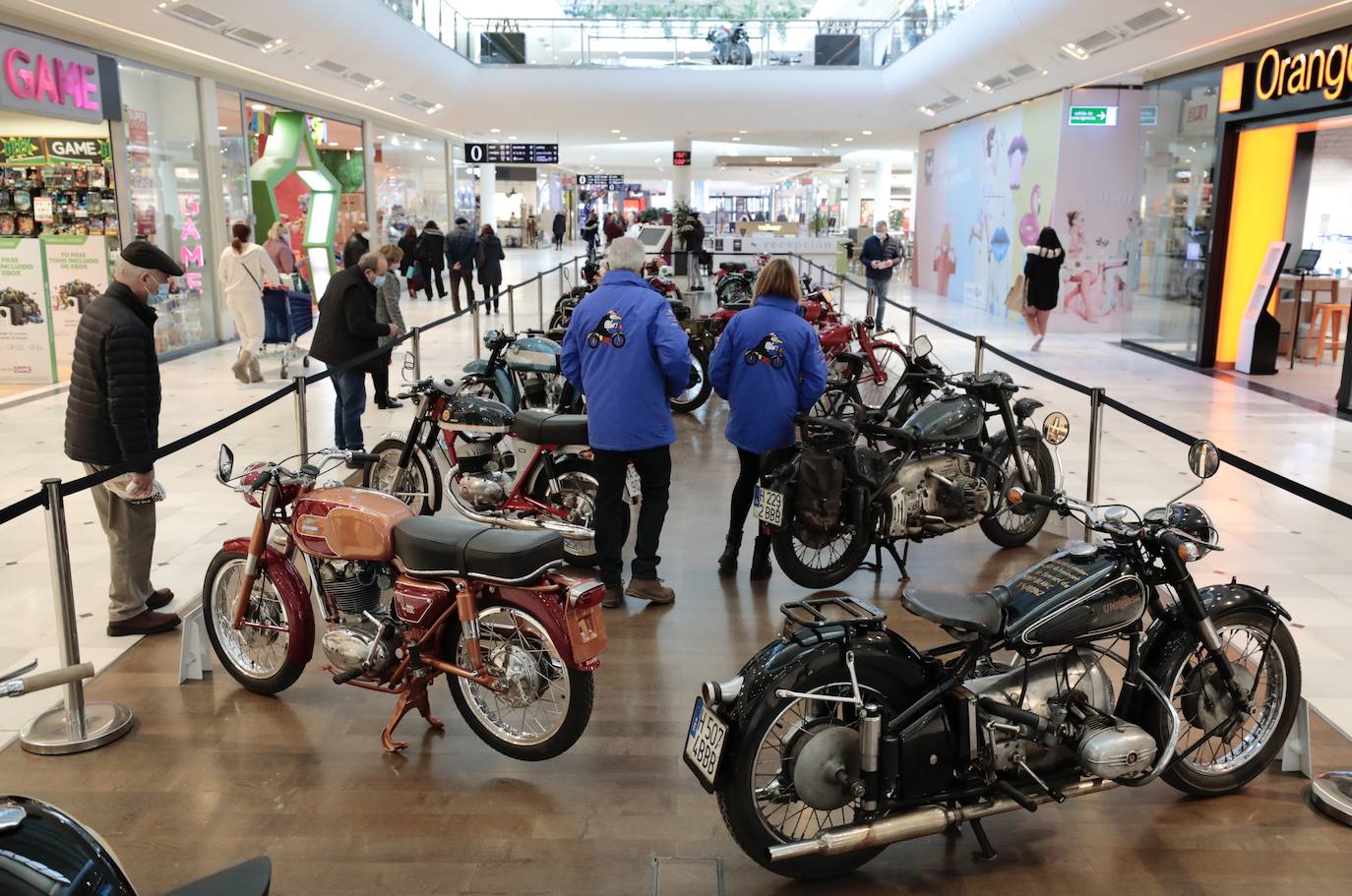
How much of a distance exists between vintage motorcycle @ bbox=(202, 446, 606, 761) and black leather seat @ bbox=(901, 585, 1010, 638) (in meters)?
0.95

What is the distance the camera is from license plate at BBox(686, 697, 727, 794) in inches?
103

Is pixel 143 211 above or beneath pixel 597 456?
above

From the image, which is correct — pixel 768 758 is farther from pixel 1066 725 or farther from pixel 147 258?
pixel 147 258

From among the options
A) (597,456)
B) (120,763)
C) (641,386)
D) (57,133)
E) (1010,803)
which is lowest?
(120,763)

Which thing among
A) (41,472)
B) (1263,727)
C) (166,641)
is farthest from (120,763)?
(41,472)

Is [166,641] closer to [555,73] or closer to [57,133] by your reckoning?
[57,133]

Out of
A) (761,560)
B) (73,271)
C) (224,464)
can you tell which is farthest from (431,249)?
(224,464)

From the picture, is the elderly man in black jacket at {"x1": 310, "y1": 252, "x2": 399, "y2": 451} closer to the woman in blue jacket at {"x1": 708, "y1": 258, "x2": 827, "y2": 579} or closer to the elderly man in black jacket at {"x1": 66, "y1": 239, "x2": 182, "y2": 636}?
the elderly man in black jacket at {"x1": 66, "y1": 239, "x2": 182, "y2": 636}

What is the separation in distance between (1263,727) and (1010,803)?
1.00m

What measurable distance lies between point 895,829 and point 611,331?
8.08 ft

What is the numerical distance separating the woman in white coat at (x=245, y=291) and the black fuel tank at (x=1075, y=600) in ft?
29.1

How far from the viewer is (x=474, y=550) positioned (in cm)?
321

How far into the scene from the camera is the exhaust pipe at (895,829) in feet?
8.64

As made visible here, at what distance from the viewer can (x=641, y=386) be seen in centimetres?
455
